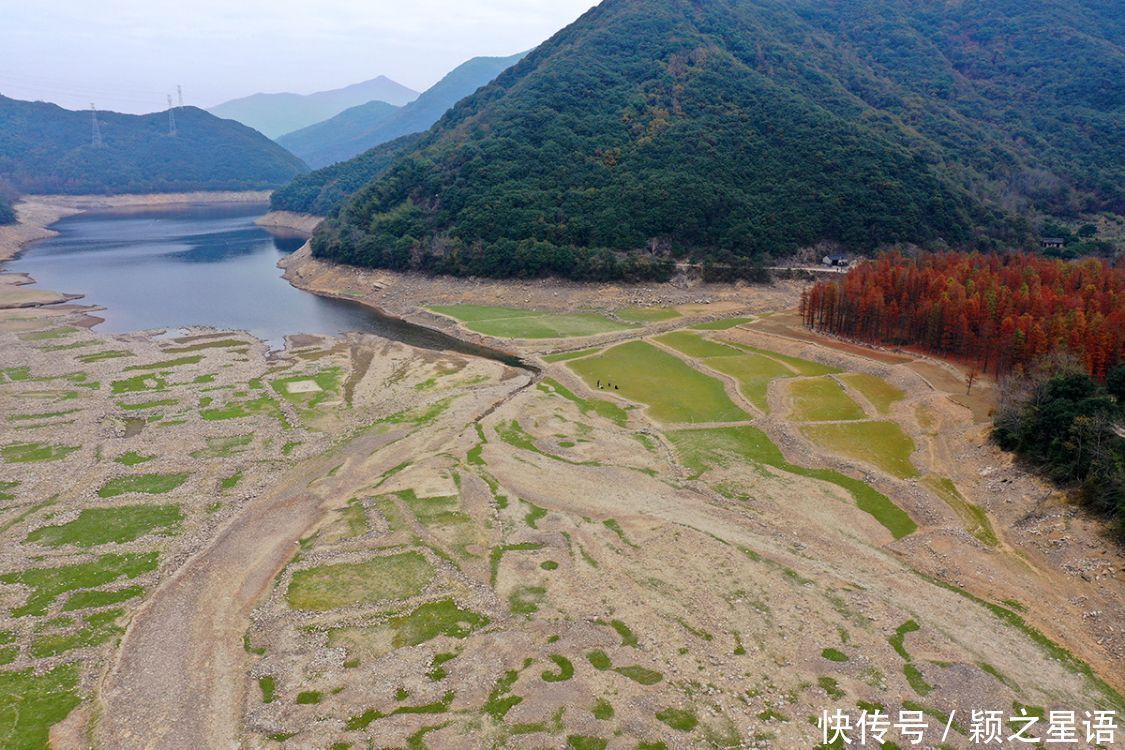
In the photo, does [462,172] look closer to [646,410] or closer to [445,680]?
[646,410]

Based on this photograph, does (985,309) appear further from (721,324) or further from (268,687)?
(268,687)

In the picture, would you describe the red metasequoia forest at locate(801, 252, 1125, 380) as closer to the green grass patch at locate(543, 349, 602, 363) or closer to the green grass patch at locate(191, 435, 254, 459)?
the green grass patch at locate(543, 349, 602, 363)

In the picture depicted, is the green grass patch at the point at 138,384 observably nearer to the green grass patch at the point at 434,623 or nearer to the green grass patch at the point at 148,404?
the green grass patch at the point at 148,404

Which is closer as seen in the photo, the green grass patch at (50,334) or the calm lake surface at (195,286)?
the green grass patch at (50,334)

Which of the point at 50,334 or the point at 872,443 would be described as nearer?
the point at 872,443

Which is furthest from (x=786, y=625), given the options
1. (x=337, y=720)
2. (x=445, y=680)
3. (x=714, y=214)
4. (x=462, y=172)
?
(x=462, y=172)

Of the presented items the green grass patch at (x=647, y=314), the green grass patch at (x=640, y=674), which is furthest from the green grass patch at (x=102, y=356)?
the green grass patch at (x=640, y=674)

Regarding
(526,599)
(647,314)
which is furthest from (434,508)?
(647,314)
